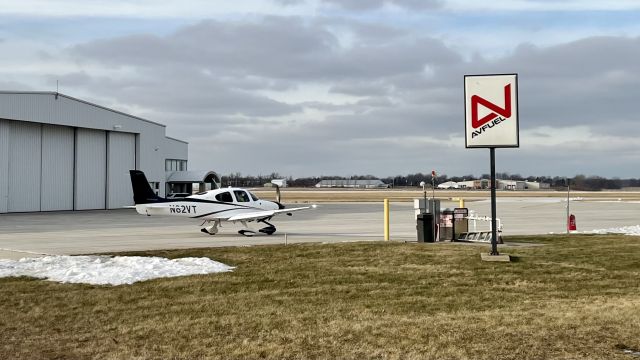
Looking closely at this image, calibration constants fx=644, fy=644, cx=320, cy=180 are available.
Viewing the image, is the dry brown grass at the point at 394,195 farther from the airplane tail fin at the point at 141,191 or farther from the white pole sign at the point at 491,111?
the white pole sign at the point at 491,111

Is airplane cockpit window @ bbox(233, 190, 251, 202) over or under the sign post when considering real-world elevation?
under

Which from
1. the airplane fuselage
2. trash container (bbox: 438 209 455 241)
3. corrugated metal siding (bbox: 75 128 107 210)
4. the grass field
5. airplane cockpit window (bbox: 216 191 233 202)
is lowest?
the grass field

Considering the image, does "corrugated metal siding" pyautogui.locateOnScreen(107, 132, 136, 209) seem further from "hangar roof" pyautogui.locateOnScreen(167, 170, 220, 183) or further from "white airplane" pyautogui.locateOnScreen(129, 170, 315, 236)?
"white airplane" pyautogui.locateOnScreen(129, 170, 315, 236)

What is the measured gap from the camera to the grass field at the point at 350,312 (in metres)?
7.14

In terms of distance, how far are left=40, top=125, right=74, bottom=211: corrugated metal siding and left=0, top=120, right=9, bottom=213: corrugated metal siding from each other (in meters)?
3.31

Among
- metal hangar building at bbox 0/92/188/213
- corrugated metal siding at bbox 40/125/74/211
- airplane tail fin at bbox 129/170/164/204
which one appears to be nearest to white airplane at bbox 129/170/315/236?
airplane tail fin at bbox 129/170/164/204

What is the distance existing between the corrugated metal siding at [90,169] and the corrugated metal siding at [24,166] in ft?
12.2

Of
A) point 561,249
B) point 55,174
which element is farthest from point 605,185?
point 561,249

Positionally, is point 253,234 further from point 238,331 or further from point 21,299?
point 238,331

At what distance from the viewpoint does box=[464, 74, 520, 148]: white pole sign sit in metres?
15.0

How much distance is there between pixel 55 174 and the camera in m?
49.0

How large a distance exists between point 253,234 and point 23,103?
2773cm

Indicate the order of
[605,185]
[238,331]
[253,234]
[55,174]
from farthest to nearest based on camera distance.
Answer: [605,185] → [55,174] → [253,234] → [238,331]

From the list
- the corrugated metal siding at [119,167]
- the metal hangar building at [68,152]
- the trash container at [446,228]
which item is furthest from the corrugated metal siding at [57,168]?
the trash container at [446,228]
